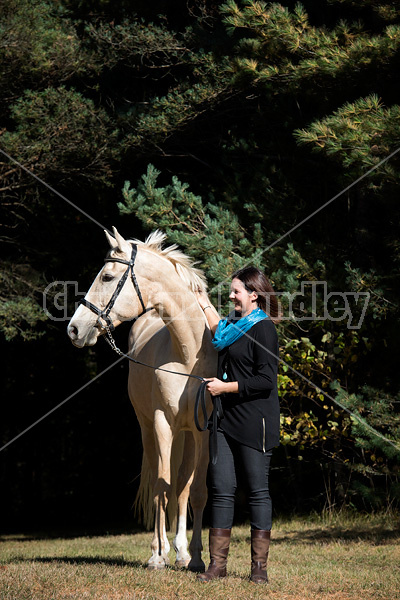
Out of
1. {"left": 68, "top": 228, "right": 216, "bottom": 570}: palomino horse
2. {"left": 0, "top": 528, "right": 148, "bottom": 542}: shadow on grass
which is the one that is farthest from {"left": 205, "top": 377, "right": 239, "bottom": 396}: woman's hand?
{"left": 0, "top": 528, "right": 148, "bottom": 542}: shadow on grass

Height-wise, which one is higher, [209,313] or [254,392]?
[209,313]

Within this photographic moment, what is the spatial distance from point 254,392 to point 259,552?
3.26 ft

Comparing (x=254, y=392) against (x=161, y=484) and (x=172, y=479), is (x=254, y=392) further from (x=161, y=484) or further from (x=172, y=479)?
(x=172, y=479)

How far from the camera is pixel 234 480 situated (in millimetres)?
4160

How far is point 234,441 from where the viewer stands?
4133 mm

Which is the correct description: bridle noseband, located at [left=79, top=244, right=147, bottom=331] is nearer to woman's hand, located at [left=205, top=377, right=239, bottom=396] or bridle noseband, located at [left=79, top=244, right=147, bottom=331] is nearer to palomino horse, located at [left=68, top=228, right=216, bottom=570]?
palomino horse, located at [left=68, top=228, right=216, bottom=570]

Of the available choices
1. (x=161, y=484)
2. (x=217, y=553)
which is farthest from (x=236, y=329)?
(x=161, y=484)

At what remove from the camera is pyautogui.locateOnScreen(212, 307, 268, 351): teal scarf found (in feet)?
13.8

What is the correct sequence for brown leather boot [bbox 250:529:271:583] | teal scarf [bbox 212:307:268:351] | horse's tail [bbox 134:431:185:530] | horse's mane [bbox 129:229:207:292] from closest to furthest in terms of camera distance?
brown leather boot [bbox 250:529:271:583] → teal scarf [bbox 212:307:268:351] → horse's mane [bbox 129:229:207:292] → horse's tail [bbox 134:431:185:530]

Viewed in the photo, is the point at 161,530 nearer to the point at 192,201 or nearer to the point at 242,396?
the point at 242,396

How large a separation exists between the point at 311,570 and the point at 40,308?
5.76 m

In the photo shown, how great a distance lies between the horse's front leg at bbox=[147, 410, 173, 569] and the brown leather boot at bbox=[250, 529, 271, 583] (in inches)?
41.0

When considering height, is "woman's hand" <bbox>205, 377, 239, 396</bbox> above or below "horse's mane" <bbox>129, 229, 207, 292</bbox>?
below

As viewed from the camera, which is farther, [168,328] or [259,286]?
[168,328]
